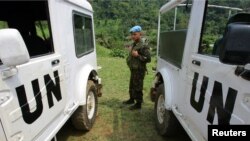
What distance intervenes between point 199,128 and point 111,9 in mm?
36725

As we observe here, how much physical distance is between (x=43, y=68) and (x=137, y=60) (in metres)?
2.53

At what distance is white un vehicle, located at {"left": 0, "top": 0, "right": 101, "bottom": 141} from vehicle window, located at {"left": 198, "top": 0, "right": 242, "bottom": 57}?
1559 millimetres

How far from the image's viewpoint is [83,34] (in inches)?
153

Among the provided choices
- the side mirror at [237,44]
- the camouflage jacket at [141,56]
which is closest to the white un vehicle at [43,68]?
the camouflage jacket at [141,56]

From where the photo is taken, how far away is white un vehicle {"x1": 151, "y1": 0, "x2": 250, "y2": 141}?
51.7 inches

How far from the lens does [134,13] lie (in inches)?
1303

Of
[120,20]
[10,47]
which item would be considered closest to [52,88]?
[10,47]

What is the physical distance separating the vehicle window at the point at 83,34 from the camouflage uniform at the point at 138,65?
0.89 metres

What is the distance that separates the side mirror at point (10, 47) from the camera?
1419mm

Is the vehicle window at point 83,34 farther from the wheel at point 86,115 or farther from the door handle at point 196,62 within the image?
the door handle at point 196,62

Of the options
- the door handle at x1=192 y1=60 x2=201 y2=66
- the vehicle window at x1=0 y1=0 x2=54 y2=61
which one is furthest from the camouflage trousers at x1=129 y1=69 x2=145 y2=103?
the door handle at x1=192 y1=60 x2=201 y2=66

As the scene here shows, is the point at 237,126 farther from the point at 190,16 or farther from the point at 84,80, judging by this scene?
the point at 84,80

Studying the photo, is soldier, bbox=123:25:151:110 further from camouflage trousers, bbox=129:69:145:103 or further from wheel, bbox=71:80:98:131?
wheel, bbox=71:80:98:131

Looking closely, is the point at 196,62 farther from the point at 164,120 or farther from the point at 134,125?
the point at 134,125
